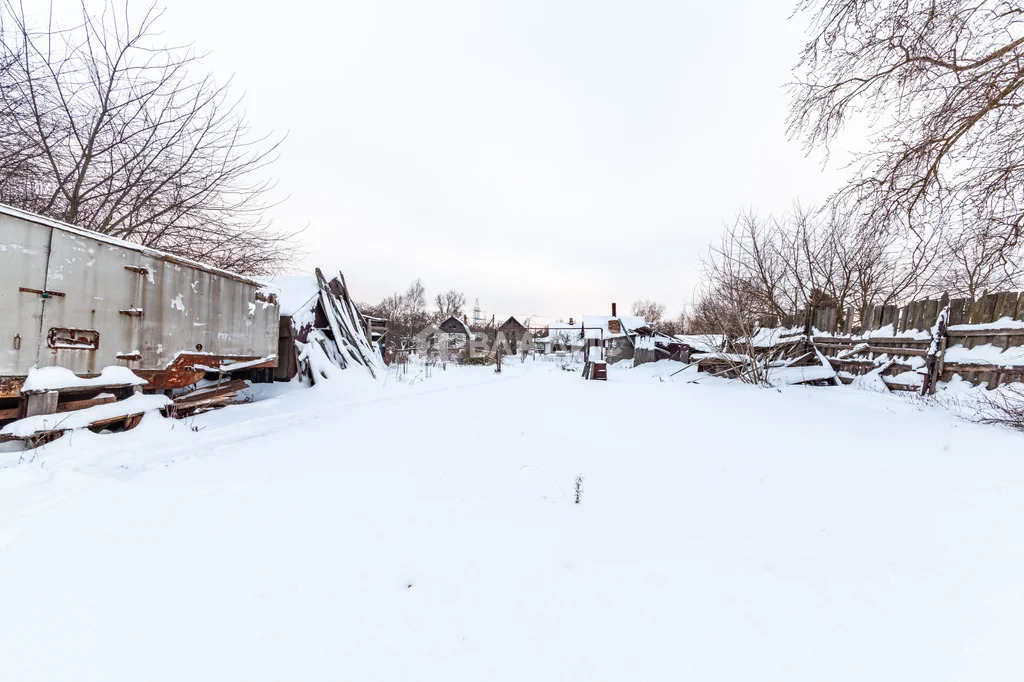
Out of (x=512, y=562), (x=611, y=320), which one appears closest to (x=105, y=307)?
(x=512, y=562)

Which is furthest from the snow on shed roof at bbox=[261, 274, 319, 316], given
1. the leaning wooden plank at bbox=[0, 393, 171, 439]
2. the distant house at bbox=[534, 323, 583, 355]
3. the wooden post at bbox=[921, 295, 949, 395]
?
the distant house at bbox=[534, 323, 583, 355]

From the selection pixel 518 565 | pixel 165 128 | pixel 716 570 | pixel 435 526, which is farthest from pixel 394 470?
pixel 165 128

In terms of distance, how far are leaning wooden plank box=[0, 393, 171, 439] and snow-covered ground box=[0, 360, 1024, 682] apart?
0.53 ft

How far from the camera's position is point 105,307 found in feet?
12.3

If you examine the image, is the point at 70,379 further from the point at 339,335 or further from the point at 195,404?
the point at 339,335

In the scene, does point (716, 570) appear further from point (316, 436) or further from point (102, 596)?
point (316, 436)

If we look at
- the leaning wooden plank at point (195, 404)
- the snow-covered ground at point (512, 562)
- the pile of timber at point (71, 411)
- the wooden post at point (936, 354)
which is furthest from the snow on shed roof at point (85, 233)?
the wooden post at point (936, 354)

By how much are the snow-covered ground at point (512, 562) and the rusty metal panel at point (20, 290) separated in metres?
0.79

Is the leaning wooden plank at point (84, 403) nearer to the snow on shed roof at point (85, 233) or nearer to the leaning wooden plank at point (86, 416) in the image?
the leaning wooden plank at point (86, 416)

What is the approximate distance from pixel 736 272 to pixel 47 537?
13.9 m

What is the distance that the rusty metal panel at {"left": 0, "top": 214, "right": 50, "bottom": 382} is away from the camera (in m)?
3.05

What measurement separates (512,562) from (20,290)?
447 centimetres

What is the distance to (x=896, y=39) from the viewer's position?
169 inches

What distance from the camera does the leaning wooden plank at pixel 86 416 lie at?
125 inches
